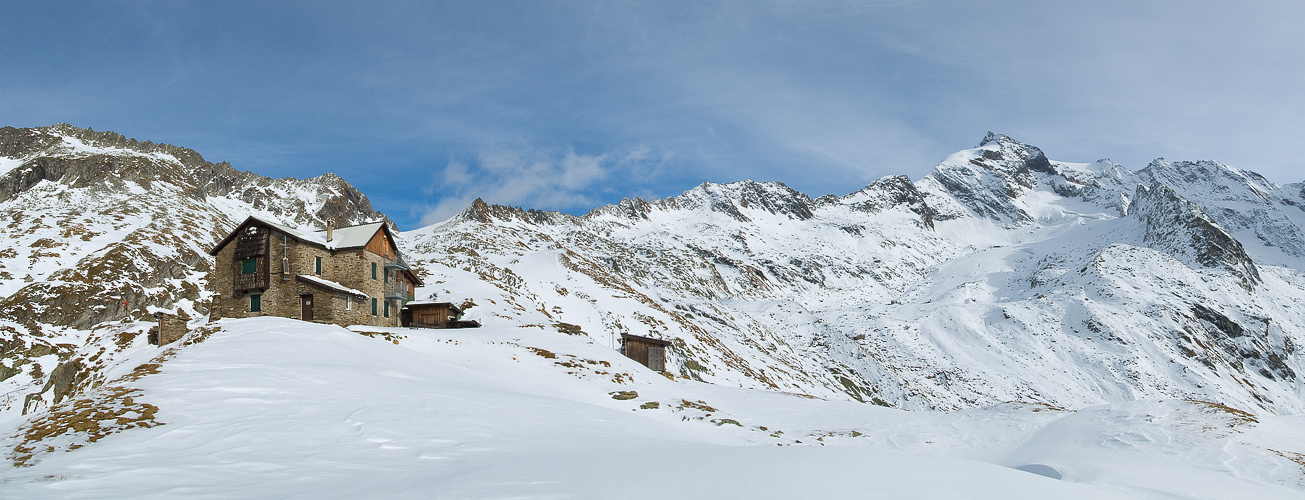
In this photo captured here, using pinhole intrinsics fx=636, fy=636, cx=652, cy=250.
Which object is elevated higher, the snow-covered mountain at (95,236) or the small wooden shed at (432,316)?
the snow-covered mountain at (95,236)

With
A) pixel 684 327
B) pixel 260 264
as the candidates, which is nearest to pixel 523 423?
pixel 260 264

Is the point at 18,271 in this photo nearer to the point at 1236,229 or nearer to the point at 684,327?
the point at 684,327

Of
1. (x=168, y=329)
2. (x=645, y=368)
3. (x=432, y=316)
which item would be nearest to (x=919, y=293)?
(x=645, y=368)

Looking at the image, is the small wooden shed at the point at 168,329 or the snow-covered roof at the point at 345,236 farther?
the snow-covered roof at the point at 345,236

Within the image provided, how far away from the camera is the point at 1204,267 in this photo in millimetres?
98062

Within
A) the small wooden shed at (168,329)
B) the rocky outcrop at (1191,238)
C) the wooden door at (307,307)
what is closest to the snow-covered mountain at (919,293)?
the rocky outcrop at (1191,238)

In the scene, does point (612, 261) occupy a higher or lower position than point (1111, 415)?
higher

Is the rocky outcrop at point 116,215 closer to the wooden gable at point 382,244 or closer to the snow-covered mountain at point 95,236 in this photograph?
the snow-covered mountain at point 95,236

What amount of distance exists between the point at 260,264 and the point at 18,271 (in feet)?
116

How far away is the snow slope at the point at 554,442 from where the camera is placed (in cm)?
718

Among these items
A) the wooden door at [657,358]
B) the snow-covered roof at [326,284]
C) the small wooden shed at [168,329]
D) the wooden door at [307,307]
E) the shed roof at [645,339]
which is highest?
the snow-covered roof at [326,284]

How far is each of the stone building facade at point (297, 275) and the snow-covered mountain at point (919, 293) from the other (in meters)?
8.66

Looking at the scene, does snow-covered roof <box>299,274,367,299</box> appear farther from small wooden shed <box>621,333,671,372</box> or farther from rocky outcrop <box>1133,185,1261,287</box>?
rocky outcrop <box>1133,185,1261,287</box>

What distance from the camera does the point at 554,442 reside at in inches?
443
